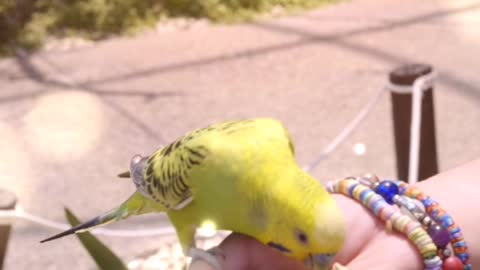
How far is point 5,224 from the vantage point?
3.39 ft

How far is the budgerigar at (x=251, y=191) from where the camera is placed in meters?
0.58

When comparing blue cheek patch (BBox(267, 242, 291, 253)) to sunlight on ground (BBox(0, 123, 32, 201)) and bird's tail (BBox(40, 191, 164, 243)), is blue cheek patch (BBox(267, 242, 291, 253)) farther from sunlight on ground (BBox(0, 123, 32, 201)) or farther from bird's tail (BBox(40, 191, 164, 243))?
sunlight on ground (BBox(0, 123, 32, 201))

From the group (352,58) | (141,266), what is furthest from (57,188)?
(352,58)

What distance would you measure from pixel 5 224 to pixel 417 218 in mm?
660

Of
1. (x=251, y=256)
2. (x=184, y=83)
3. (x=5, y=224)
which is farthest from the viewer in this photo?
(x=184, y=83)

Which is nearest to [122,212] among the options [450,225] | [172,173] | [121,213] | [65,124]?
[121,213]

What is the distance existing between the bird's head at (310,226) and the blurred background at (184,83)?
1235 mm

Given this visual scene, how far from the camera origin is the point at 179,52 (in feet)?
10.3

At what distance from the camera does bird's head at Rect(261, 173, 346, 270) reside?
0.57 metres

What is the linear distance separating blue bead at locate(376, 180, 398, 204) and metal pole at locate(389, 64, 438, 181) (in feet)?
2.53

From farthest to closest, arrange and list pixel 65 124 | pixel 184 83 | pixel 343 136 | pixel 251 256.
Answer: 1. pixel 184 83
2. pixel 65 124
3. pixel 343 136
4. pixel 251 256

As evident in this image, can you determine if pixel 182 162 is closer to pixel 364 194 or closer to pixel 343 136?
pixel 364 194

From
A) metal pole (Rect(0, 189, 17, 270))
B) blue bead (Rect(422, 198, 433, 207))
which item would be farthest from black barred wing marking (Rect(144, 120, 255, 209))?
metal pole (Rect(0, 189, 17, 270))

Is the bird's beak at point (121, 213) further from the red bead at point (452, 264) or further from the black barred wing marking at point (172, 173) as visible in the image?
the red bead at point (452, 264)
